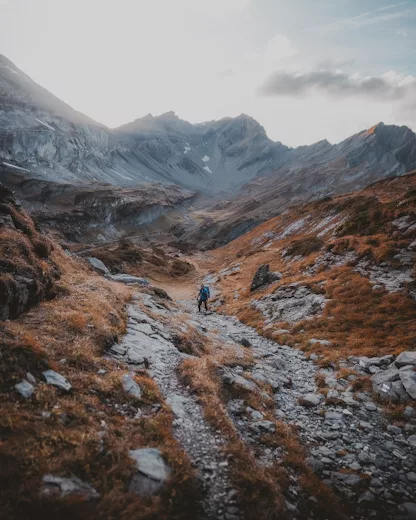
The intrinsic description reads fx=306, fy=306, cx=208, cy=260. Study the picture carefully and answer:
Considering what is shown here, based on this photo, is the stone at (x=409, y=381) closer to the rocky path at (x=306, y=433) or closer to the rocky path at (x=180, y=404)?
the rocky path at (x=306, y=433)

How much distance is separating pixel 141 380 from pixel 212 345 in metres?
9.11

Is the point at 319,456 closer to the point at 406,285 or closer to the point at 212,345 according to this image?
the point at 212,345

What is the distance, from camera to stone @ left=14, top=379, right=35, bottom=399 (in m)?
8.30

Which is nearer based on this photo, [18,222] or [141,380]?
[141,380]

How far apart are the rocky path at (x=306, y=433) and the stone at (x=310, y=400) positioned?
0.14 feet

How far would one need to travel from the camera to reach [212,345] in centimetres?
1997

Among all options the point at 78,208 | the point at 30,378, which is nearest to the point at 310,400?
the point at 30,378

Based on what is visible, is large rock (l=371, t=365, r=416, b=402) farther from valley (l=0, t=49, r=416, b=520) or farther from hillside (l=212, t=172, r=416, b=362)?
hillside (l=212, t=172, r=416, b=362)

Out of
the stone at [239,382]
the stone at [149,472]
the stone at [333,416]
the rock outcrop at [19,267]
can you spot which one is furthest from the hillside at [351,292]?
the rock outcrop at [19,267]

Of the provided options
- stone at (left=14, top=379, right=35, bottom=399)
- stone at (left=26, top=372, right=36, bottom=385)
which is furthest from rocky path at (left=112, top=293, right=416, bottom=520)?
stone at (left=26, top=372, right=36, bottom=385)

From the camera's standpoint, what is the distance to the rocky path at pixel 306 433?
830cm

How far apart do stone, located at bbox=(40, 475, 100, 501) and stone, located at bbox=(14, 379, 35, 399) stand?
268 centimetres

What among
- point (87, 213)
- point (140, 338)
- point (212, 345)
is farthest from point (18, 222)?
point (87, 213)

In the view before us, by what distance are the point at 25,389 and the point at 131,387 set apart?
3378 mm
